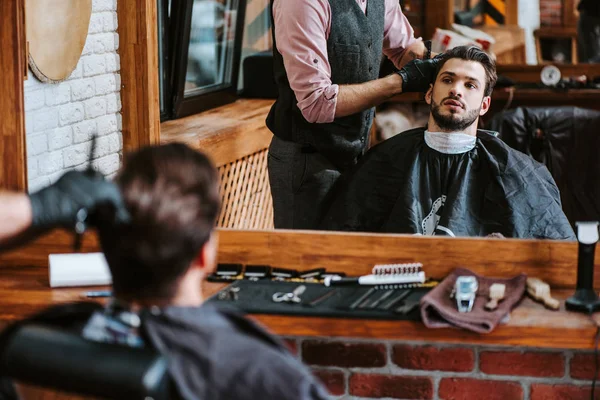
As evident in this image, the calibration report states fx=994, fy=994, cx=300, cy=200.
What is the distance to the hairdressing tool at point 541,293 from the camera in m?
2.38

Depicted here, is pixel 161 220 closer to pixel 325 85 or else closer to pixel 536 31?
pixel 325 85

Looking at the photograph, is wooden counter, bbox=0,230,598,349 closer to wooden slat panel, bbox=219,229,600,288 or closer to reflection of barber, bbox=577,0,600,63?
wooden slat panel, bbox=219,229,600,288

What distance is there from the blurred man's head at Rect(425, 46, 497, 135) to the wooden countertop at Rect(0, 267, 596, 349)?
0.89m

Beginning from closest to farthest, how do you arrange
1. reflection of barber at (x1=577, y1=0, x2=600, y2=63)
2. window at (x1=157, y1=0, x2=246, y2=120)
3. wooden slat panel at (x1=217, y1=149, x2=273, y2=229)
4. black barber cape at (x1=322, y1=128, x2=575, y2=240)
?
wooden slat panel at (x1=217, y1=149, x2=273, y2=229) < black barber cape at (x1=322, y1=128, x2=575, y2=240) < window at (x1=157, y1=0, x2=246, y2=120) < reflection of barber at (x1=577, y1=0, x2=600, y2=63)

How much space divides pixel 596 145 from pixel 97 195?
355cm

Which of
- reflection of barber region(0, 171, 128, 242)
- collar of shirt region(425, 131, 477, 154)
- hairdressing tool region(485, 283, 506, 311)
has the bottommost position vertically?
hairdressing tool region(485, 283, 506, 311)

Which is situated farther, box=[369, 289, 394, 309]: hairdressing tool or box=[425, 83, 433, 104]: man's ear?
box=[425, 83, 433, 104]: man's ear

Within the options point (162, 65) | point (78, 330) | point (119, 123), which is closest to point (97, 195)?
point (78, 330)

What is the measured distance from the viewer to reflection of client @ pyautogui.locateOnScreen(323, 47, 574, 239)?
3059mm

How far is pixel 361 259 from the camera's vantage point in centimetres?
265

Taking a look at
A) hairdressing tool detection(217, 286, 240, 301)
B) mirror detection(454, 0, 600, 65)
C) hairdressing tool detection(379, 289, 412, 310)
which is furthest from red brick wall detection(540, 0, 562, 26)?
hairdressing tool detection(217, 286, 240, 301)

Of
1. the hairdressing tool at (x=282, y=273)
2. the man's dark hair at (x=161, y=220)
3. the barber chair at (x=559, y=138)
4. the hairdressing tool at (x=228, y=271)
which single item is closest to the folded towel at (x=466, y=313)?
the hairdressing tool at (x=282, y=273)

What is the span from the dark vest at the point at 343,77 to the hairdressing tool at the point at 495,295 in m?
0.95

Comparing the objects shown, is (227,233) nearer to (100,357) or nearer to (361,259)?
(361,259)
